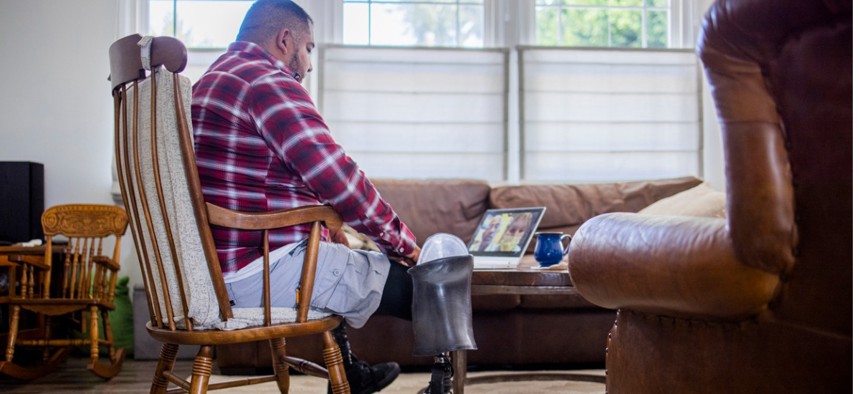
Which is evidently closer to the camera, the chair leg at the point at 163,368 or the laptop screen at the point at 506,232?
the chair leg at the point at 163,368

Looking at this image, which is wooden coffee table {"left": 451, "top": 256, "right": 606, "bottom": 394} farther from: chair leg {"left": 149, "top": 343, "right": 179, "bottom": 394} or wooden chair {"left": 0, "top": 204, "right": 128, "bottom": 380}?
wooden chair {"left": 0, "top": 204, "right": 128, "bottom": 380}

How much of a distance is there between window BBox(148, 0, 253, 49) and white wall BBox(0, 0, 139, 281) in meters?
0.27

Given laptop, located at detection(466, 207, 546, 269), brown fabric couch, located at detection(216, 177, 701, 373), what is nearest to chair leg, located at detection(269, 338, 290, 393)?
laptop, located at detection(466, 207, 546, 269)

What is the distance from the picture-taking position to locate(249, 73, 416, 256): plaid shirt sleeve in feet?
5.47

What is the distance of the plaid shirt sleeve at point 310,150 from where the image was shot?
5.47 feet

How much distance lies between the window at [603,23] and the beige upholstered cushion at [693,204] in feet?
4.04

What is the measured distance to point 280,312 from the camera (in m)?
1.66

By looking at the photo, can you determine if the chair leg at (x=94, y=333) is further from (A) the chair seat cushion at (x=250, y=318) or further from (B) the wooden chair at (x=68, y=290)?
(A) the chair seat cushion at (x=250, y=318)

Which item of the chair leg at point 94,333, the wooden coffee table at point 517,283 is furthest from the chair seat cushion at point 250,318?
the chair leg at point 94,333

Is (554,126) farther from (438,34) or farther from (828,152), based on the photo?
(828,152)

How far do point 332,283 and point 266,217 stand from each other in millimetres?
231

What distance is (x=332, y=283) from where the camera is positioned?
171cm

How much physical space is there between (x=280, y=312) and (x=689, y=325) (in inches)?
36.9

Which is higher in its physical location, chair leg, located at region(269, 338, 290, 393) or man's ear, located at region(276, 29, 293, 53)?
man's ear, located at region(276, 29, 293, 53)
